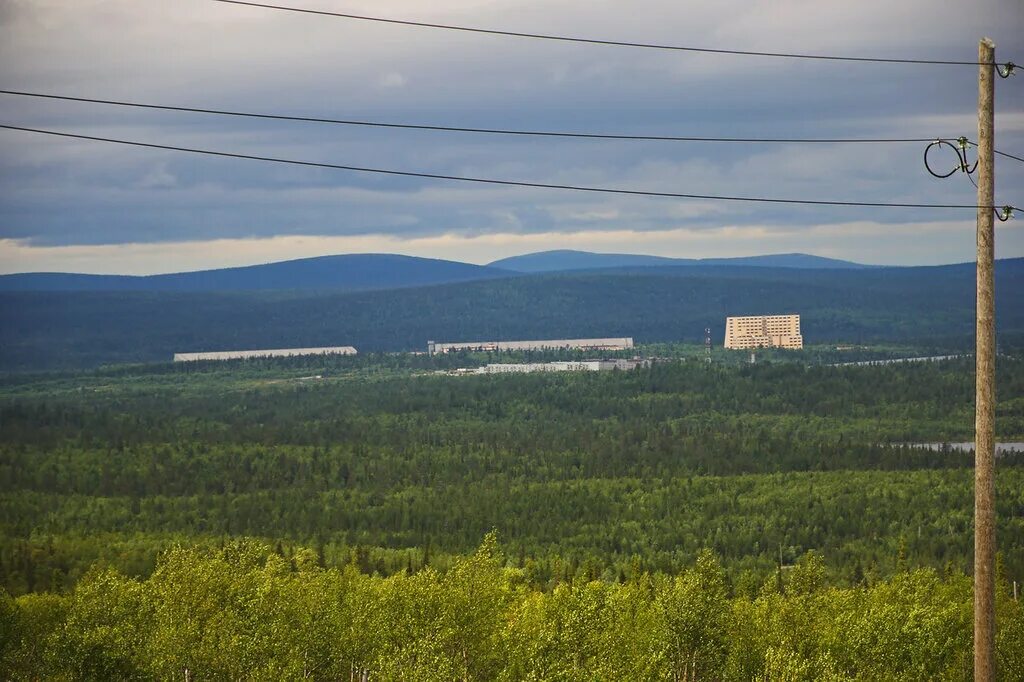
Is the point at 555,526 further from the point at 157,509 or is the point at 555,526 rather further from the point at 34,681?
the point at 34,681

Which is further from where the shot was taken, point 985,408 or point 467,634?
point 467,634

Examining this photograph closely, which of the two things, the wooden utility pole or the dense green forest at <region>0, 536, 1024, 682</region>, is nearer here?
the wooden utility pole

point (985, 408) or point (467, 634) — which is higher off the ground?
point (985, 408)

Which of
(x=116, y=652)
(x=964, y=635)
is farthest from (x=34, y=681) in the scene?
(x=964, y=635)

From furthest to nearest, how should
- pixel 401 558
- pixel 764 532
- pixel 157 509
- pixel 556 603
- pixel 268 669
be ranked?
1. pixel 157 509
2. pixel 764 532
3. pixel 401 558
4. pixel 556 603
5. pixel 268 669

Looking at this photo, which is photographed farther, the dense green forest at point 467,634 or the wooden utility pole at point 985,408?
the dense green forest at point 467,634

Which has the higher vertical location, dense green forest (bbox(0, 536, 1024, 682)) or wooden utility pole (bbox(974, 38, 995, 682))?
wooden utility pole (bbox(974, 38, 995, 682))

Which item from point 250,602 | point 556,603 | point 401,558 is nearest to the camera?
point 250,602

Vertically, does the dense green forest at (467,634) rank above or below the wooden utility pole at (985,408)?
below
